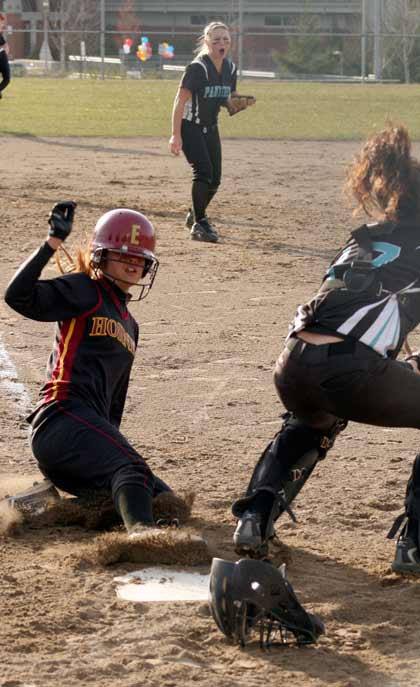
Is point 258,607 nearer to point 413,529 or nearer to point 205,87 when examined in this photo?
point 413,529

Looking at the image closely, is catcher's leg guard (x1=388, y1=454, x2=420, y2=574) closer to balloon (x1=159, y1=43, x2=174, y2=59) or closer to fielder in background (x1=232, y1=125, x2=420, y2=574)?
fielder in background (x1=232, y1=125, x2=420, y2=574)

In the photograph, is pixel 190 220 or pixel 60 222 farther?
pixel 190 220

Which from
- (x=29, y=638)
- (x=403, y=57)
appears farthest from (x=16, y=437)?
(x=403, y=57)

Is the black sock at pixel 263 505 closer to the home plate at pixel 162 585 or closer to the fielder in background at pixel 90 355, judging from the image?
the home plate at pixel 162 585

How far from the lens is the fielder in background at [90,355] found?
480cm

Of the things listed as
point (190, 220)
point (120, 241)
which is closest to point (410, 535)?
point (120, 241)

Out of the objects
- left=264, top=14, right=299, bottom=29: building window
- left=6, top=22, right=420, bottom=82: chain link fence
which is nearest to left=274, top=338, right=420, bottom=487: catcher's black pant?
left=6, top=22, right=420, bottom=82: chain link fence

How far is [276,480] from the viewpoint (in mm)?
4445

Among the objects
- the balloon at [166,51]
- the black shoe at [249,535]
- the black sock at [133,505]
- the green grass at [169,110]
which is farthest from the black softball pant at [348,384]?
the balloon at [166,51]

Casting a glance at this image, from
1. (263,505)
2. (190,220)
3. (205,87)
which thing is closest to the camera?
(263,505)

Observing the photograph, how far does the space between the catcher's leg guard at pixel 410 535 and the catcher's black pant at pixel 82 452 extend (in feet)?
3.25

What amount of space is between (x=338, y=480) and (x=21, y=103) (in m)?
26.1

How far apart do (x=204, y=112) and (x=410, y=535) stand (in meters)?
7.90

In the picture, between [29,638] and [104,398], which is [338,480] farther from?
[29,638]
